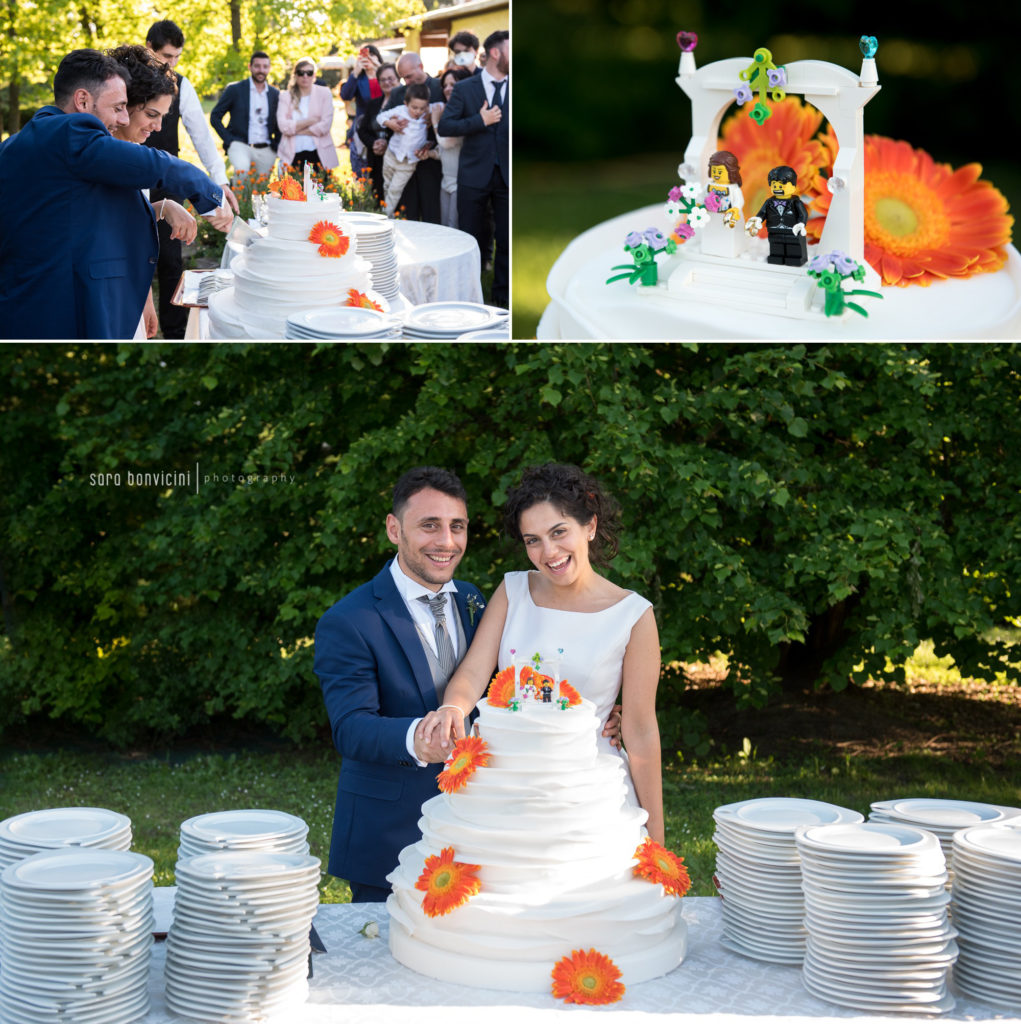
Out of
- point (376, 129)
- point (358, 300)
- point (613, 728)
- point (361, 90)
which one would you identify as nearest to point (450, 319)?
point (358, 300)

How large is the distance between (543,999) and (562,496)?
1.00m

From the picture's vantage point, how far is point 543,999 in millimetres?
2078

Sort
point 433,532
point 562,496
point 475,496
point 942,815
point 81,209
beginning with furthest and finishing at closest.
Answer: point 475,496 < point 81,209 < point 433,532 < point 562,496 < point 942,815

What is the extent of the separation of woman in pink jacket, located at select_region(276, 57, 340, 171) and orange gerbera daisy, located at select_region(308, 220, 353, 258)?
68 centimetres

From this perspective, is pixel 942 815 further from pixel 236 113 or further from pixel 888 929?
pixel 236 113

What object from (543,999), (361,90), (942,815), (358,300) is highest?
(361,90)

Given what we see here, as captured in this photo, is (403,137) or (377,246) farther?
(403,137)

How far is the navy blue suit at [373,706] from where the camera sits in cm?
264

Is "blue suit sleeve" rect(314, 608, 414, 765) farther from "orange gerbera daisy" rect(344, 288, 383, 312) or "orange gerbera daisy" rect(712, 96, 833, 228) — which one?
"orange gerbera daisy" rect(712, 96, 833, 228)

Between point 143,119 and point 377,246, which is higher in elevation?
Result: point 143,119

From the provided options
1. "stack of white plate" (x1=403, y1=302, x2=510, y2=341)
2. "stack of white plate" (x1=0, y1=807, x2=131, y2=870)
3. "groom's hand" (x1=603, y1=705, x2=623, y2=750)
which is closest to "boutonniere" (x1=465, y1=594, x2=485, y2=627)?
"groom's hand" (x1=603, y1=705, x2=623, y2=750)

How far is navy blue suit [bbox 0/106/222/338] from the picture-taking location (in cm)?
414

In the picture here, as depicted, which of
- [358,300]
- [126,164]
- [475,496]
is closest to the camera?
[126,164]

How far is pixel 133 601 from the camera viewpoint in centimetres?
790
